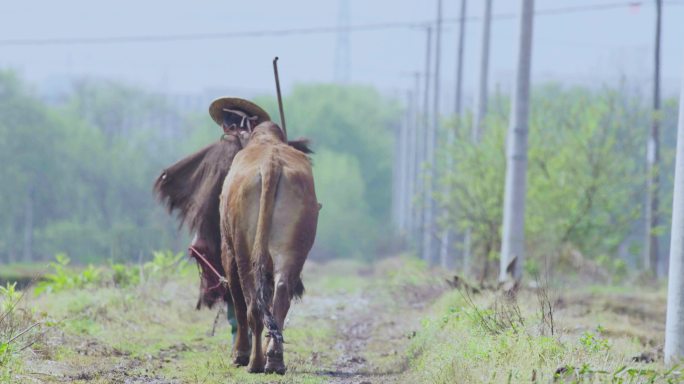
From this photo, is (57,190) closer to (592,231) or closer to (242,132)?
(592,231)

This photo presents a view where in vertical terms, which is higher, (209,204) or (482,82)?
(482,82)

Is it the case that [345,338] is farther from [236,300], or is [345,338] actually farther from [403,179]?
[403,179]

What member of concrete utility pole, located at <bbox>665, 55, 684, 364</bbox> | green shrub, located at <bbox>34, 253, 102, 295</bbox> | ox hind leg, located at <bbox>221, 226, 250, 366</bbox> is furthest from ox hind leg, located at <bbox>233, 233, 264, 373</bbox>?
green shrub, located at <bbox>34, 253, 102, 295</bbox>

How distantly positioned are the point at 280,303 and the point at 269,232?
62cm

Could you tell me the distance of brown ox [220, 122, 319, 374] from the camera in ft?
38.9

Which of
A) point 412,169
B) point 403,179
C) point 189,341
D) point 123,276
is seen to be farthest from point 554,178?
point 403,179

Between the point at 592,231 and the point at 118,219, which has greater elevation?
the point at 592,231

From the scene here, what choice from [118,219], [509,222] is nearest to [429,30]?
[118,219]

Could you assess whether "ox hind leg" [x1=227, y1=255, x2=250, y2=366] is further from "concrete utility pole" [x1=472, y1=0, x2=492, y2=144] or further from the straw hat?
"concrete utility pole" [x1=472, y1=0, x2=492, y2=144]

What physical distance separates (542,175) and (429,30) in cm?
2191

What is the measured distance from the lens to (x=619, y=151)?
33.1 meters

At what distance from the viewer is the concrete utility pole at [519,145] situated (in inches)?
818

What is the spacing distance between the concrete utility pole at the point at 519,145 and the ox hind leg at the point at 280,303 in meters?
9.21

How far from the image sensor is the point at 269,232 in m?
11.9
